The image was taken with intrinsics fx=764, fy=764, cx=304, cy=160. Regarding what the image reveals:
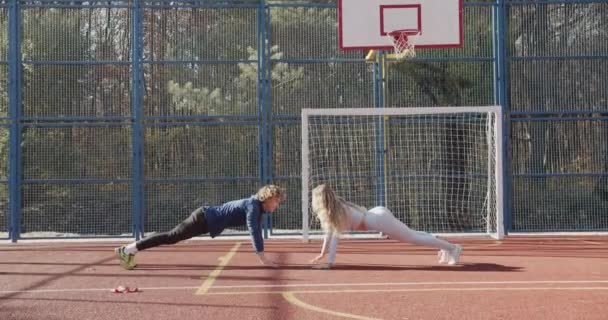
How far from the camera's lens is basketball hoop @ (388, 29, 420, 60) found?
14578 millimetres

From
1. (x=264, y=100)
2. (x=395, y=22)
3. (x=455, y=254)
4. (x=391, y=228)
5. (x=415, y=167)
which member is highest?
(x=395, y=22)

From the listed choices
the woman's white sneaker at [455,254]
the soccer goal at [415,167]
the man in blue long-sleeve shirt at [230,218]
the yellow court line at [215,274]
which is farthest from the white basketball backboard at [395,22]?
the man in blue long-sleeve shirt at [230,218]

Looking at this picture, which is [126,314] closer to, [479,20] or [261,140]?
[261,140]

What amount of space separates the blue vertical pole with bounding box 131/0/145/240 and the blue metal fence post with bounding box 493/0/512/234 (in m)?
7.30

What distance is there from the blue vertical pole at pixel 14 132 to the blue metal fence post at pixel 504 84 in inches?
384

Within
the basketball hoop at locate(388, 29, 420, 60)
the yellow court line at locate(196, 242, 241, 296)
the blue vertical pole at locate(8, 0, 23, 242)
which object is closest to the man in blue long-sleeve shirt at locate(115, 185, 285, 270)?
the yellow court line at locate(196, 242, 241, 296)

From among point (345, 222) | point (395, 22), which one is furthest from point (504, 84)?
point (345, 222)

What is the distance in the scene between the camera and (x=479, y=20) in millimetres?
16156

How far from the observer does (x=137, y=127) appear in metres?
15.4

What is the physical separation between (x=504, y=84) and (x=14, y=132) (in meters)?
10.0

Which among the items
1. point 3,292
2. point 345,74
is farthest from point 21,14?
point 3,292

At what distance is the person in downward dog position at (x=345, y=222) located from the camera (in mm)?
9625

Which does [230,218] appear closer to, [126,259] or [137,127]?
[126,259]

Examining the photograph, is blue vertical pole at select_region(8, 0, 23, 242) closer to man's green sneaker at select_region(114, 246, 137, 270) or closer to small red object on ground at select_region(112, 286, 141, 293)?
man's green sneaker at select_region(114, 246, 137, 270)
